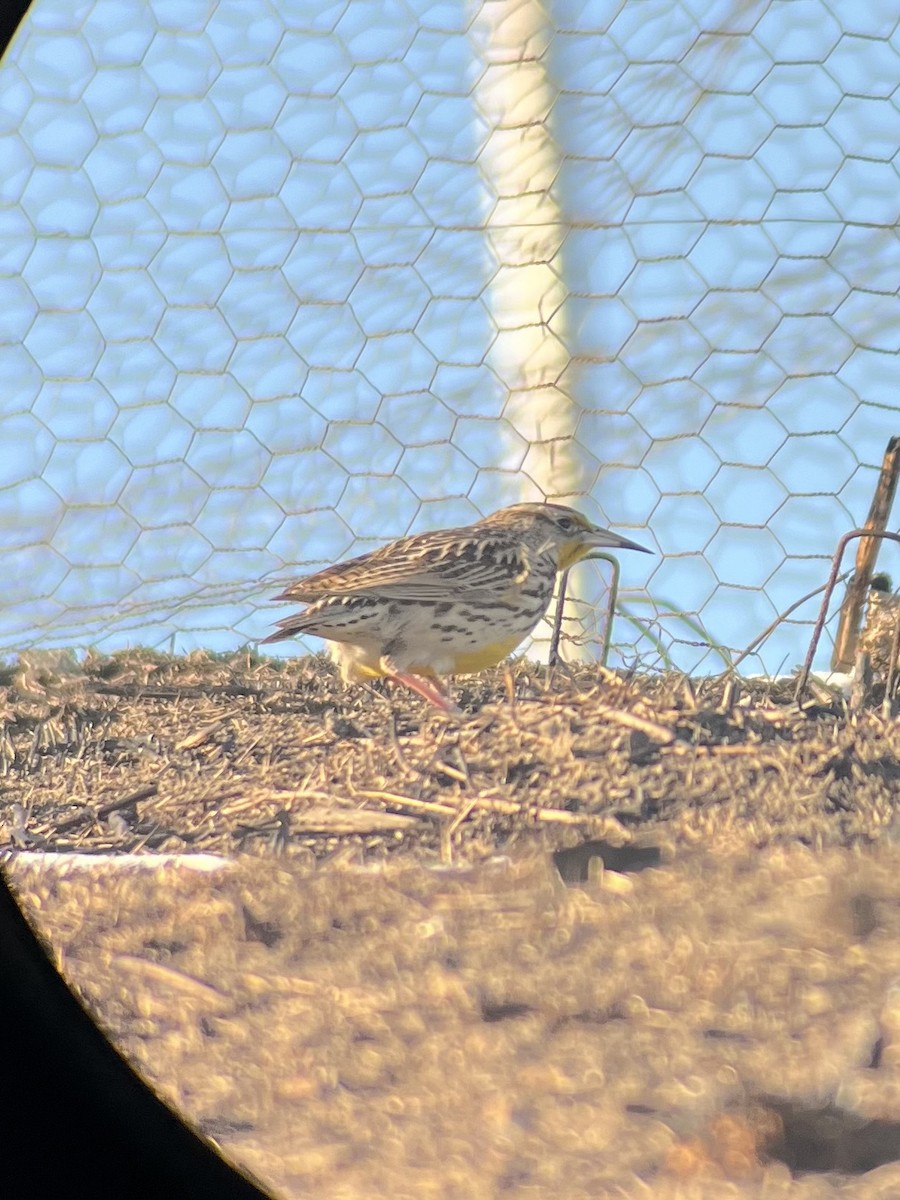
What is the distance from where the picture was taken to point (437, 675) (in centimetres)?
115

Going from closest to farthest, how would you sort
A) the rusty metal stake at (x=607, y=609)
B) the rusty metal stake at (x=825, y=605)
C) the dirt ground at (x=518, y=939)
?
the dirt ground at (x=518, y=939), the rusty metal stake at (x=825, y=605), the rusty metal stake at (x=607, y=609)

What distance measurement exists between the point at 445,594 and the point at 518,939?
0.44 metres

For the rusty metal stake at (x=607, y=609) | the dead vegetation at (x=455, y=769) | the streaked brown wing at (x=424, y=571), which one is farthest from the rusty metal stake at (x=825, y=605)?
the streaked brown wing at (x=424, y=571)

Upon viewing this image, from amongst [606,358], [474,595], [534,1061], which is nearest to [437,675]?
[474,595]

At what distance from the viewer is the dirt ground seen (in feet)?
2.54

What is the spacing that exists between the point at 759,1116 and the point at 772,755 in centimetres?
21

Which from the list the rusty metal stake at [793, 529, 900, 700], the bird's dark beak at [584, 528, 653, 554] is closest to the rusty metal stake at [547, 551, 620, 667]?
the bird's dark beak at [584, 528, 653, 554]

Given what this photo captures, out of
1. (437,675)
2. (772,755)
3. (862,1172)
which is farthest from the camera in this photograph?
(437,675)

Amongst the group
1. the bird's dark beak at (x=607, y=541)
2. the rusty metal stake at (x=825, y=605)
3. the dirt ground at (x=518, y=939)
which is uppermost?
the bird's dark beak at (x=607, y=541)

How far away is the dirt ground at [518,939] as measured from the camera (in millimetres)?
775

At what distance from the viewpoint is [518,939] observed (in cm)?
81

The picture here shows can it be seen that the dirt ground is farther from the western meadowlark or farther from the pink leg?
the western meadowlark

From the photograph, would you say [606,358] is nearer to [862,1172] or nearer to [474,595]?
[474,595]

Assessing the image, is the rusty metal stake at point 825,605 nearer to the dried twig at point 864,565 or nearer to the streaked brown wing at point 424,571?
the dried twig at point 864,565
